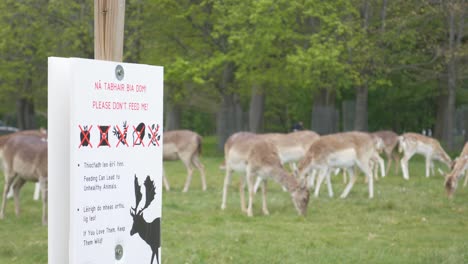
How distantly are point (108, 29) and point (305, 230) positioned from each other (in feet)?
28.6

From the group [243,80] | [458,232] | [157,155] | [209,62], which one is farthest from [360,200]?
[243,80]

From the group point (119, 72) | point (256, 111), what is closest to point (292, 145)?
point (256, 111)

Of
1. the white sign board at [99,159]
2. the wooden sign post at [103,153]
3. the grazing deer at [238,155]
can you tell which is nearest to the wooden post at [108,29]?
the wooden sign post at [103,153]

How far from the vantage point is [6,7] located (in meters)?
36.7

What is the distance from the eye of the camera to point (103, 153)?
3.69 metres

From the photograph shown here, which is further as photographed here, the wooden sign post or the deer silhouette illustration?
the deer silhouette illustration

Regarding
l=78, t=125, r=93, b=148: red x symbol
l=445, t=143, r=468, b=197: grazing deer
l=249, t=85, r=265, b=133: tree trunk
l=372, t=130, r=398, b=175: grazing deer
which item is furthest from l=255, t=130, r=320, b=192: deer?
l=78, t=125, r=93, b=148: red x symbol

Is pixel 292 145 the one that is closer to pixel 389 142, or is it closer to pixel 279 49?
pixel 389 142

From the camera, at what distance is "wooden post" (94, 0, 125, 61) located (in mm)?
4008

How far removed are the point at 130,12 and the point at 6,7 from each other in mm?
6173

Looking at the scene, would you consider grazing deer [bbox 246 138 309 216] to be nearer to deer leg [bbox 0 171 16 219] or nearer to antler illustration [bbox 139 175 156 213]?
deer leg [bbox 0 171 16 219]

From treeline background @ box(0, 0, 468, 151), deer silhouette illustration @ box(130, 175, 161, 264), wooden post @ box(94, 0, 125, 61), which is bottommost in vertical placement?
deer silhouette illustration @ box(130, 175, 161, 264)

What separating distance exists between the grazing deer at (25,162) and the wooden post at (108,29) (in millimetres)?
9014

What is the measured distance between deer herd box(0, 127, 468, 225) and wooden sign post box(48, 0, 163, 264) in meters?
8.83
